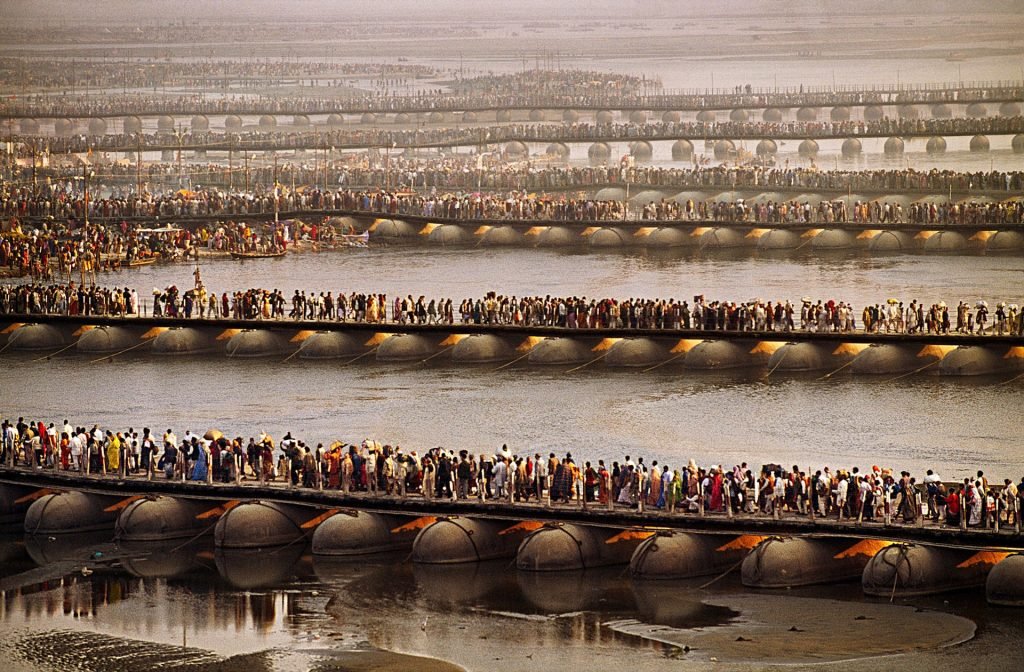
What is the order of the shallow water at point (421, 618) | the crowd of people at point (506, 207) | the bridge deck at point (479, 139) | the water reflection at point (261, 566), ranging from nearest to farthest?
the shallow water at point (421, 618)
the water reflection at point (261, 566)
the crowd of people at point (506, 207)
the bridge deck at point (479, 139)

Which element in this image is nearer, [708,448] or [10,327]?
[708,448]

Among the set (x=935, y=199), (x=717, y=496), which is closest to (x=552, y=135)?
(x=935, y=199)

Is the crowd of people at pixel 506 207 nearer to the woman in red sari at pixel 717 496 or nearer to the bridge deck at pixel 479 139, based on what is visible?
the bridge deck at pixel 479 139

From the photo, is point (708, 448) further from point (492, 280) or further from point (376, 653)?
point (492, 280)

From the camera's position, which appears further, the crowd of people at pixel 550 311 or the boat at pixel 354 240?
the boat at pixel 354 240


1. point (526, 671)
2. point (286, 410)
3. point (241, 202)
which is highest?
point (241, 202)

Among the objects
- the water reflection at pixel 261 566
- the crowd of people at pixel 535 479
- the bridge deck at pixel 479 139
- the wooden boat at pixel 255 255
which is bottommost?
the water reflection at pixel 261 566

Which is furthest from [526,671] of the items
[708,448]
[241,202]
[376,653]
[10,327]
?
[241,202]

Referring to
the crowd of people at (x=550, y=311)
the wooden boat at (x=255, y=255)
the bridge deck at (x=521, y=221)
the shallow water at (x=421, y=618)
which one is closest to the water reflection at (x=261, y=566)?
the shallow water at (x=421, y=618)
